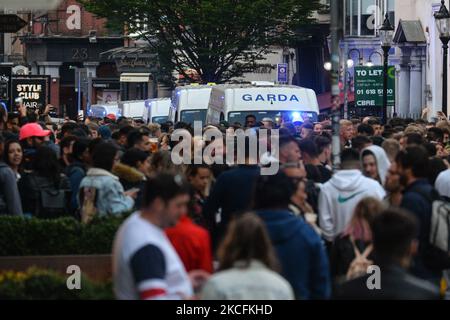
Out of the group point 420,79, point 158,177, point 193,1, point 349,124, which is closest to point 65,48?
point 193,1

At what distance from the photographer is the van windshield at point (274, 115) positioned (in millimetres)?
34938

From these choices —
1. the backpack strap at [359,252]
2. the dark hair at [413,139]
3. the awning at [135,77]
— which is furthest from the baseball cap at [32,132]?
the awning at [135,77]

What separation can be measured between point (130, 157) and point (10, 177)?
1691 mm

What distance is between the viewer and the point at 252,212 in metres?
9.49

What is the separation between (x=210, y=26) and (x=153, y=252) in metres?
46.9

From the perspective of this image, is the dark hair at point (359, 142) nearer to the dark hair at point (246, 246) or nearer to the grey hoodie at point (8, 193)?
the grey hoodie at point (8, 193)

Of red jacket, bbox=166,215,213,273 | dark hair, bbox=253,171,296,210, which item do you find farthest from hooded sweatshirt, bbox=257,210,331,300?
red jacket, bbox=166,215,213,273

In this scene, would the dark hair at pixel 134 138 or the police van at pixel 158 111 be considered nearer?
the dark hair at pixel 134 138

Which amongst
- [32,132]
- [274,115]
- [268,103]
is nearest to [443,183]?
[32,132]

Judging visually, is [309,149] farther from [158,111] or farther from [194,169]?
[158,111]

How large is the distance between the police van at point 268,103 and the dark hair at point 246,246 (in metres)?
26.6

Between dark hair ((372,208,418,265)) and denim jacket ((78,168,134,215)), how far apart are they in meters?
5.81

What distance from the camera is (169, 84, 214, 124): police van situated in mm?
42344

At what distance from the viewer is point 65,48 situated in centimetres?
9481
